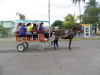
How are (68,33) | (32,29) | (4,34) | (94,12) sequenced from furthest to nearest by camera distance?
(94,12) → (4,34) → (68,33) → (32,29)

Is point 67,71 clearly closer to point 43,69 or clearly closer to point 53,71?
point 53,71

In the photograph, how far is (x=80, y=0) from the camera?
125 ft

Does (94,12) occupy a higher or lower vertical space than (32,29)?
higher

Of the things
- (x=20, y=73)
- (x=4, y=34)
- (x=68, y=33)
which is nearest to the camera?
(x=20, y=73)

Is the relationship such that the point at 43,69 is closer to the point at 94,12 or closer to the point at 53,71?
Answer: the point at 53,71

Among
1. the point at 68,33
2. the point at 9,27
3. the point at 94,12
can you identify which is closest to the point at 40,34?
the point at 68,33

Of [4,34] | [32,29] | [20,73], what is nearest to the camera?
[20,73]

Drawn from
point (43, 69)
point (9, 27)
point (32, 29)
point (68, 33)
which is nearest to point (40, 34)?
point (32, 29)

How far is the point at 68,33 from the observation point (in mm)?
9852

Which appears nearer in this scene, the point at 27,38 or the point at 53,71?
the point at 53,71

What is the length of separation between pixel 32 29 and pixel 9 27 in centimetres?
3528

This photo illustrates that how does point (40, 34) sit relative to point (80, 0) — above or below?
below

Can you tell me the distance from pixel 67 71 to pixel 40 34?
16.0 feet

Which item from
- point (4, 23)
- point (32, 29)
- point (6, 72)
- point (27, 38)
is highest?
point (4, 23)
